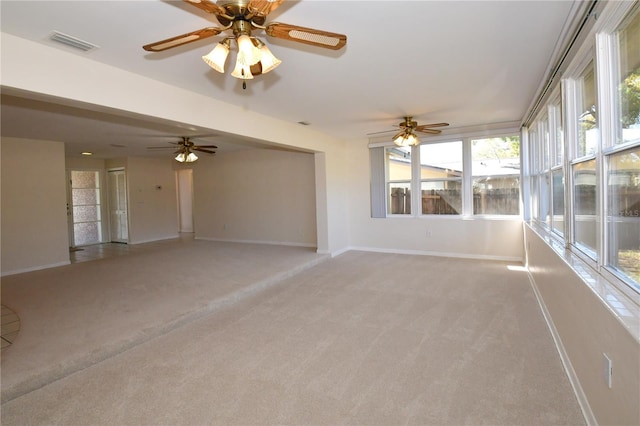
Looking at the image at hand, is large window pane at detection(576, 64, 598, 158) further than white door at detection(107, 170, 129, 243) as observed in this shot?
No

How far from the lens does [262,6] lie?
1687 mm

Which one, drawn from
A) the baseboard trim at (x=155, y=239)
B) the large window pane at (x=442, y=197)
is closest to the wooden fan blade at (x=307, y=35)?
the large window pane at (x=442, y=197)

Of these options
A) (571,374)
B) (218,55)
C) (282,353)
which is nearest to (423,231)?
(571,374)

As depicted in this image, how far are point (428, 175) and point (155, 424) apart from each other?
590 centimetres

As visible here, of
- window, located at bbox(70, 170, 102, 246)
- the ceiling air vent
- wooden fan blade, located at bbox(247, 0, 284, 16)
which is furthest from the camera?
window, located at bbox(70, 170, 102, 246)

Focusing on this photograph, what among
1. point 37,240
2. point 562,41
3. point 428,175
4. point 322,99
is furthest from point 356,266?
point 37,240

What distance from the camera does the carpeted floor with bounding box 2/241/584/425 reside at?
205cm

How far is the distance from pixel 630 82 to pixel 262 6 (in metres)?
1.89

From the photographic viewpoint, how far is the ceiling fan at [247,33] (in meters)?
1.71

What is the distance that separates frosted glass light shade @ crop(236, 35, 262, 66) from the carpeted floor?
6.88 feet

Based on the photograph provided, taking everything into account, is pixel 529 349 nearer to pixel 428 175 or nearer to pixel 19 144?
pixel 428 175

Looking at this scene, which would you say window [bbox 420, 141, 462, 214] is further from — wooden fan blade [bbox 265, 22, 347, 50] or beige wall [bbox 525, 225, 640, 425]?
wooden fan blade [bbox 265, 22, 347, 50]

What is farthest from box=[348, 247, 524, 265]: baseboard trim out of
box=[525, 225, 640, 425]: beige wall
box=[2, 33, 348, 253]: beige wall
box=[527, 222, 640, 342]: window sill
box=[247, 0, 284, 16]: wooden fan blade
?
box=[247, 0, 284, 16]: wooden fan blade

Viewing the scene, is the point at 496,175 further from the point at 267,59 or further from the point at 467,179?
the point at 267,59
